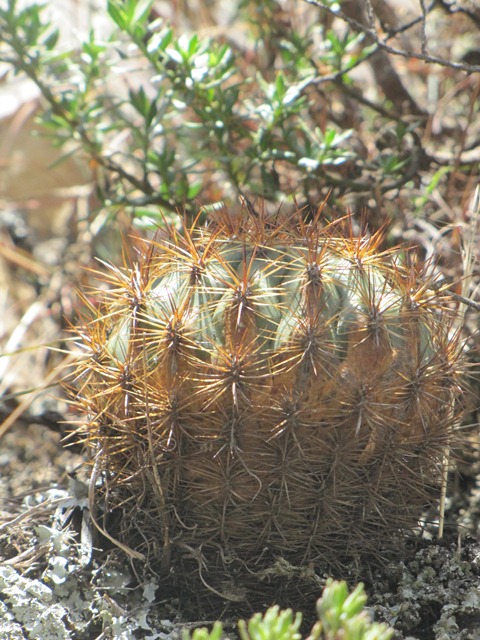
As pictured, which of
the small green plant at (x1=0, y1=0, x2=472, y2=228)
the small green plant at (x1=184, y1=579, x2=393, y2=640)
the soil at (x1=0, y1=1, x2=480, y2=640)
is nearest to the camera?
the small green plant at (x1=184, y1=579, x2=393, y2=640)

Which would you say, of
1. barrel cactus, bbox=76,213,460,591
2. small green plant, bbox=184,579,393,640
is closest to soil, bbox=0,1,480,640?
barrel cactus, bbox=76,213,460,591

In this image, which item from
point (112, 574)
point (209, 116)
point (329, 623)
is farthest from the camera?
point (209, 116)

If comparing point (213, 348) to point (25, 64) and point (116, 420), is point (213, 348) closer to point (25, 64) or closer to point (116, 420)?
point (116, 420)

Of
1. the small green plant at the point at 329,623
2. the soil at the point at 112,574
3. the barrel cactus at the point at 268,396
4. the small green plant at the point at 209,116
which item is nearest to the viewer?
the small green plant at the point at 329,623

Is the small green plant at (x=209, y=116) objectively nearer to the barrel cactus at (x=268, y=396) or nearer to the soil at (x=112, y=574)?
the soil at (x=112, y=574)

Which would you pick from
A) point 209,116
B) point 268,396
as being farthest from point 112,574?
point 209,116

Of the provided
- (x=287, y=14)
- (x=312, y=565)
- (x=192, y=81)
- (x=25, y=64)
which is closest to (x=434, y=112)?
(x=287, y=14)

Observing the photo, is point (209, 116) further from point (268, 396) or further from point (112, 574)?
point (112, 574)

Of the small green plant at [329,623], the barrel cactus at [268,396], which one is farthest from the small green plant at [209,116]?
the small green plant at [329,623]

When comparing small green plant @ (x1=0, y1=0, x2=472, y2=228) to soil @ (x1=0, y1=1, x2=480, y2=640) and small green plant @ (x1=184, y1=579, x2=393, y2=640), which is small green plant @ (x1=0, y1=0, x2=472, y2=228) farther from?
small green plant @ (x1=184, y1=579, x2=393, y2=640)
